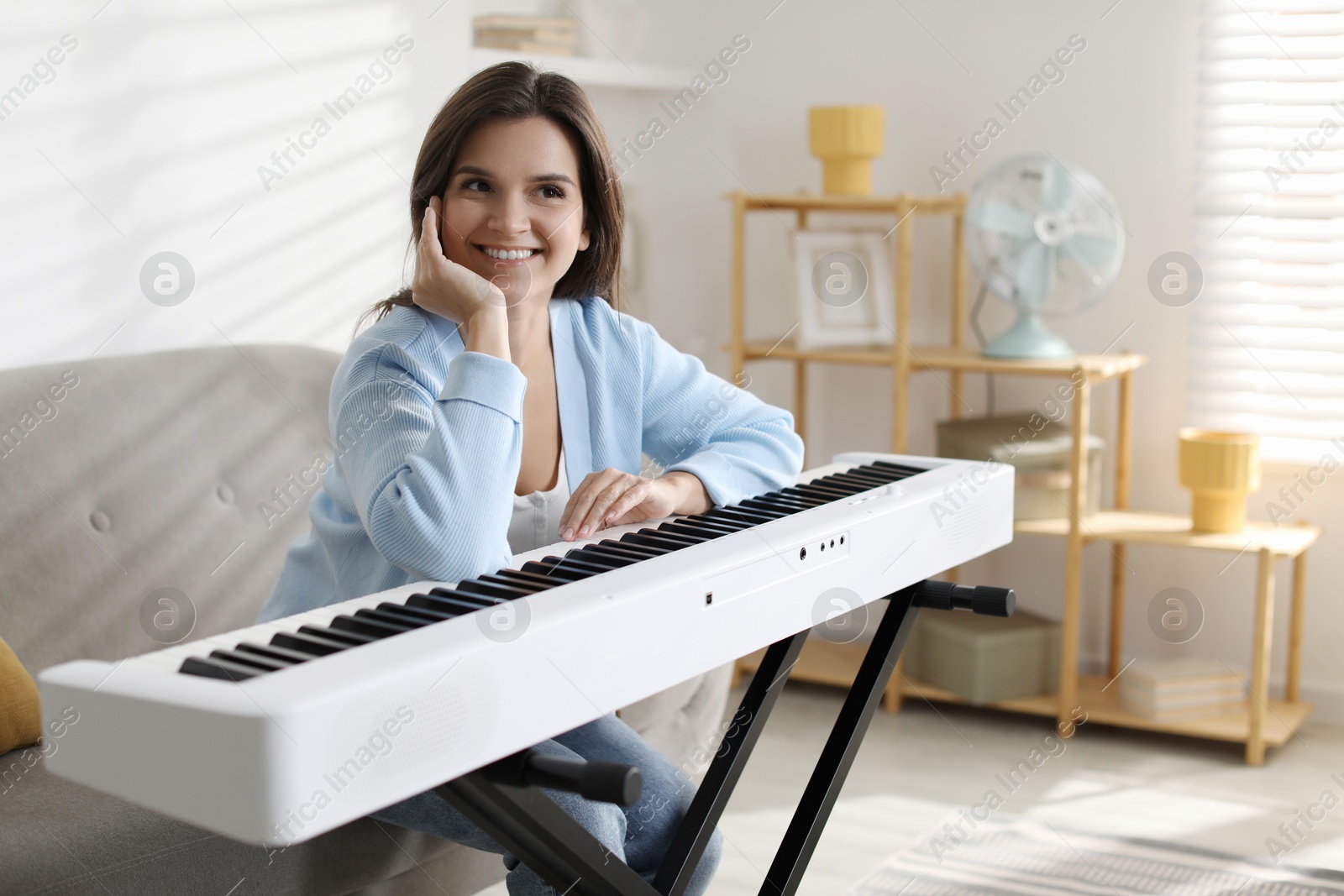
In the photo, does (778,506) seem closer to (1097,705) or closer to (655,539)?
(655,539)

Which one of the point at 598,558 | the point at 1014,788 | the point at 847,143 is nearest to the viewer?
the point at 598,558

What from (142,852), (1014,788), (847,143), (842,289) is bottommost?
(1014,788)

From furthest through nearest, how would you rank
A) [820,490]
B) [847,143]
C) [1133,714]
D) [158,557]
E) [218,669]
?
[847,143] → [1133,714] → [158,557] → [820,490] → [218,669]

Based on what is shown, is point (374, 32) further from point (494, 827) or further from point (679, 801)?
point (494, 827)

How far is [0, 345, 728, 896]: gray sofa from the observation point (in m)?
1.53

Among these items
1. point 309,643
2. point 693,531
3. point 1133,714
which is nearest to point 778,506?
point 693,531

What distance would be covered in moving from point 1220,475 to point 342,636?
2371mm

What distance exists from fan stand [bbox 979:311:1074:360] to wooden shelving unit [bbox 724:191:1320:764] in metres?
0.03

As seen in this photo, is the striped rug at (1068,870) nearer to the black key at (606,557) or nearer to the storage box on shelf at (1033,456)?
the storage box on shelf at (1033,456)

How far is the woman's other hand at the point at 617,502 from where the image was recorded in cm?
148

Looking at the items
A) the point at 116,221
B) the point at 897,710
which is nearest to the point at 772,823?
the point at 897,710

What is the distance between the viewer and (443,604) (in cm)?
115

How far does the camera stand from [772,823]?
258 cm

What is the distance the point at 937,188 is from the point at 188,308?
192 cm
